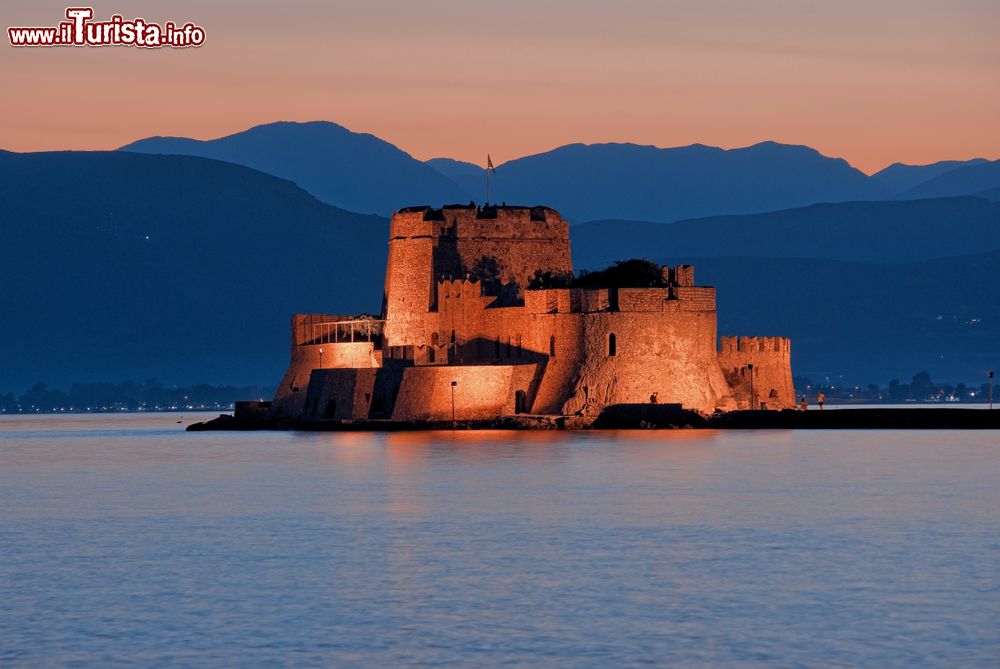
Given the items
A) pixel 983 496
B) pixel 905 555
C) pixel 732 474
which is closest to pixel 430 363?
pixel 732 474

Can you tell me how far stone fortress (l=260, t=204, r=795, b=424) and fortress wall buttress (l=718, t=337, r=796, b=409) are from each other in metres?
0.06

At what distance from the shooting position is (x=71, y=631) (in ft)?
87.5

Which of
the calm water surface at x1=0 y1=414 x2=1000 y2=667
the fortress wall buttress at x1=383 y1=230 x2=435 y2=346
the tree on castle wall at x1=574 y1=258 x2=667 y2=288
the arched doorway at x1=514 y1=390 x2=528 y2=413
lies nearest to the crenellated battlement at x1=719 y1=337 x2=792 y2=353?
the tree on castle wall at x1=574 y1=258 x2=667 y2=288

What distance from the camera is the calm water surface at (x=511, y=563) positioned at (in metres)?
25.3

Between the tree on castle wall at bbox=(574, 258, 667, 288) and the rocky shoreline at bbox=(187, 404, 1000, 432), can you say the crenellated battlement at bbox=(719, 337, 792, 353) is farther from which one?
the tree on castle wall at bbox=(574, 258, 667, 288)

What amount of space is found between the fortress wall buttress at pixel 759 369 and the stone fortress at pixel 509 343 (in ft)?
0.19

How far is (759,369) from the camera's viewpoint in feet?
256

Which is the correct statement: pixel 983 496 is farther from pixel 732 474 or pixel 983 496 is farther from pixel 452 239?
pixel 452 239

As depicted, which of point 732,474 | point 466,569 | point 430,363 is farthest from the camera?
point 430,363

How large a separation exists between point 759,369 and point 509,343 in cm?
1100

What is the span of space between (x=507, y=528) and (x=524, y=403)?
108ft

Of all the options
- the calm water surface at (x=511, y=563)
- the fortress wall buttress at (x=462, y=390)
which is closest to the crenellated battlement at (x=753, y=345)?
the fortress wall buttress at (x=462, y=390)

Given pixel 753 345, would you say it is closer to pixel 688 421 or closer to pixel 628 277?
pixel 688 421

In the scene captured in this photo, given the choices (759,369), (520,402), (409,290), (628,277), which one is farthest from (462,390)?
(759,369)
